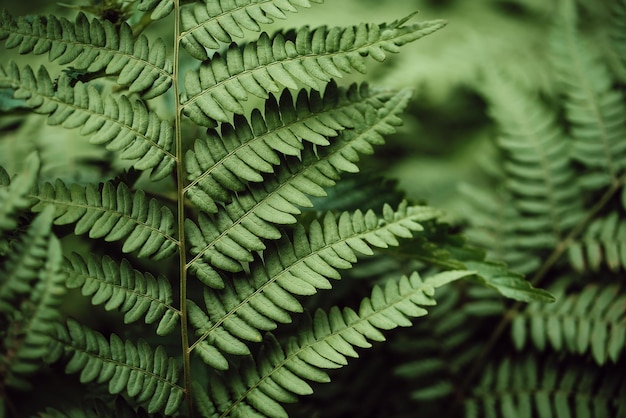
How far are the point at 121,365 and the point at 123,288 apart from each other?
139 mm

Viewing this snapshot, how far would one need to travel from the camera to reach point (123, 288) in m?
0.96

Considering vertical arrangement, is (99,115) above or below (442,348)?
above

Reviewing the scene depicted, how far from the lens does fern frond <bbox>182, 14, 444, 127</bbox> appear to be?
0.97 metres

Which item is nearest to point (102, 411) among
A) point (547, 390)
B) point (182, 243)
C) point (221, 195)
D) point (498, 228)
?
point (182, 243)

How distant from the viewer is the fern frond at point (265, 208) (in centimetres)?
99

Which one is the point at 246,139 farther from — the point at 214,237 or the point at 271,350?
the point at 271,350

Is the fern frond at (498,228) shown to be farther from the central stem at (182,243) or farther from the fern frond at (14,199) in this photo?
the fern frond at (14,199)

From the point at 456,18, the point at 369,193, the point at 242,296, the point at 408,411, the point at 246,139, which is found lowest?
the point at 408,411

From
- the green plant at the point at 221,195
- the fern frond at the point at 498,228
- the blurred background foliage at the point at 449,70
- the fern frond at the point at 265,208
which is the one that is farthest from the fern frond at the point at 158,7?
the fern frond at the point at 498,228

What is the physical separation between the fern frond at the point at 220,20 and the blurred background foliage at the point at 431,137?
0.26 metres

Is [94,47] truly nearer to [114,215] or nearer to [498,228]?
[114,215]

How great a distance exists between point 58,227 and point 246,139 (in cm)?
45

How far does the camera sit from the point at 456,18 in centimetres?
277

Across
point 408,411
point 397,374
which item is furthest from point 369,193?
point 408,411
